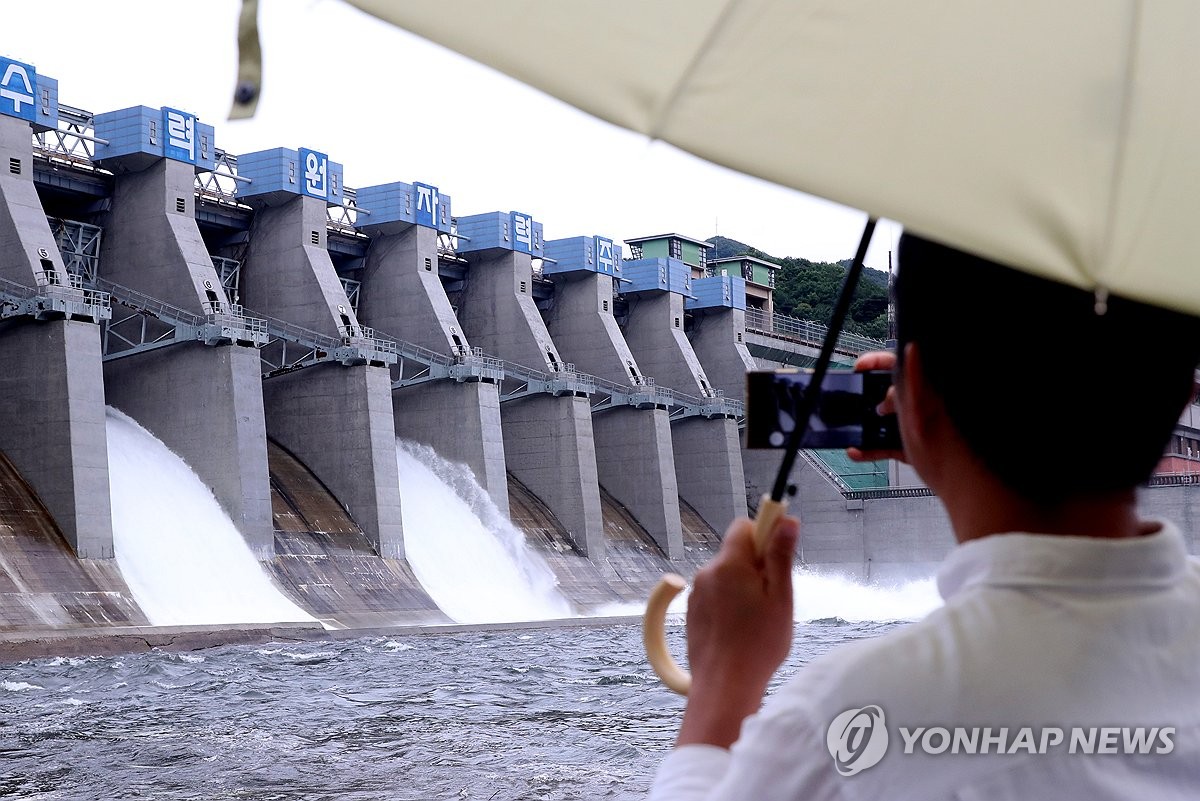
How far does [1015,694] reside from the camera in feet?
3.67

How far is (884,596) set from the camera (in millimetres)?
42875

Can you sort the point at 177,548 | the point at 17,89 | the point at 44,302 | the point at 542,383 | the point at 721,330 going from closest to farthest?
the point at 44,302
the point at 17,89
the point at 177,548
the point at 542,383
the point at 721,330

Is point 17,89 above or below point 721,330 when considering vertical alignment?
above

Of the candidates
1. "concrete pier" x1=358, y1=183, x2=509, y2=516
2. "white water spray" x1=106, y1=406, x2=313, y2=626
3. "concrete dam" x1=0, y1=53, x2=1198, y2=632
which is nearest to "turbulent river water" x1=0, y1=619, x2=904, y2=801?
"white water spray" x1=106, y1=406, x2=313, y2=626

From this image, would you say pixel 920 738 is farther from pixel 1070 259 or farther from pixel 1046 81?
pixel 1046 81

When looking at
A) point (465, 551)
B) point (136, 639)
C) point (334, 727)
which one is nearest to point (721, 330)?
point (465, 551)

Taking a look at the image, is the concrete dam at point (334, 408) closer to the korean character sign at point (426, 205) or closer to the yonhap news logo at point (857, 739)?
the korean character sign at point (426, 205)

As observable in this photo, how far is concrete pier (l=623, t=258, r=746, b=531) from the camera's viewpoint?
45.1m

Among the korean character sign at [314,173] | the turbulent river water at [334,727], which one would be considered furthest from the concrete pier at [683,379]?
the turbulent river water at [334,727]

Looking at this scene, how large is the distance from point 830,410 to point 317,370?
31.5 meters

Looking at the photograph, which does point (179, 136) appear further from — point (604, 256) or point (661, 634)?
point (661, 634)

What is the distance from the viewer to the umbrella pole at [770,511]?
51.1 inches

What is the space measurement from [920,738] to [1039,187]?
1.57 feet

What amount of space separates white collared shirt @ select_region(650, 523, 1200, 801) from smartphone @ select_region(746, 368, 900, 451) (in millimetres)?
300
